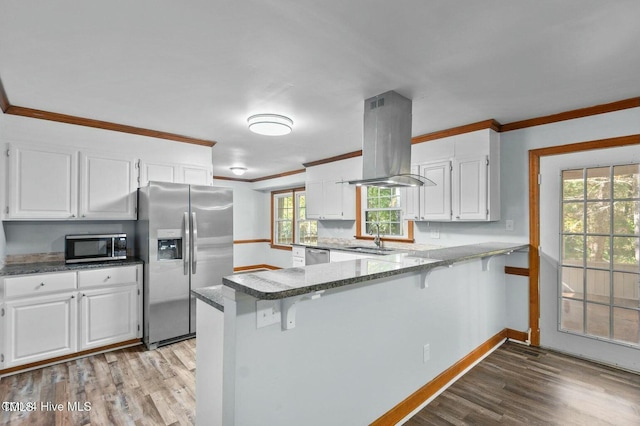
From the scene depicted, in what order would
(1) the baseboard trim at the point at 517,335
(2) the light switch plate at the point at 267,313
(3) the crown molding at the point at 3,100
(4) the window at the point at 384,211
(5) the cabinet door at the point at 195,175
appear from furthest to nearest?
(4) the window at the point at 384,211 → (5) the cabinet door at the point at 195,175 → (1) the baseboard trim at the point at 517,335 → (3) the crown molding at the point at 3,100 → (2) the light switch plate at the point at 267,313

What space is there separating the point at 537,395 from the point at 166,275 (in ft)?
11.3

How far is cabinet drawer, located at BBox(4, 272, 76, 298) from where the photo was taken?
2713 mm

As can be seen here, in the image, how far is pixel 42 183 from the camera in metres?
3.07

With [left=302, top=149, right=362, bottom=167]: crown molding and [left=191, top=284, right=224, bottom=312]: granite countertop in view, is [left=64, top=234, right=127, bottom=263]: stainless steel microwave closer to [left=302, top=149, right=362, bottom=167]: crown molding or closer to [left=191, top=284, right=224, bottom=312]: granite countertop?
[left=191, top=284, right=224, bottom=312]: granite countertop

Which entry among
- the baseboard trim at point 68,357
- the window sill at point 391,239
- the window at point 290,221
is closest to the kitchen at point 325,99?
the window sill at point 391,239

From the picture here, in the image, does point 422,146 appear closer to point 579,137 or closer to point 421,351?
point 579,137

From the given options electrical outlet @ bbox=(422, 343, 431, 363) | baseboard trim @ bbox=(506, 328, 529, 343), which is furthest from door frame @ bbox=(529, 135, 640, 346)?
electrical outlet @ bbox=(422, 343, 431, 363)

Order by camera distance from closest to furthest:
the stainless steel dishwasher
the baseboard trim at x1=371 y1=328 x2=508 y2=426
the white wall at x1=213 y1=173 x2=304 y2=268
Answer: the baseboard trim at x1=371 y1=328 x2=508 y2=426, the stainless steel dishwasher, the white wall at x1=213 y1=173 x2=304 y2=268

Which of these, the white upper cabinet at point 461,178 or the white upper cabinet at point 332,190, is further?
the white upper cabinet at point 332,190

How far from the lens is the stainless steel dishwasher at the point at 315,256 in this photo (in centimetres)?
468

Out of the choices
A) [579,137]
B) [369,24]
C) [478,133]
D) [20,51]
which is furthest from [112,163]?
[579,137]

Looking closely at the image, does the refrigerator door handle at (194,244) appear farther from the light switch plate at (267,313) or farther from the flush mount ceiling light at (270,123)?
the light switch plate at (267,313)

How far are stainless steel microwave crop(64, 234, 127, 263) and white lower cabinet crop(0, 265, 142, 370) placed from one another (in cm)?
21

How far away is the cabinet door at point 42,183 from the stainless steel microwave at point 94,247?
0.26m
